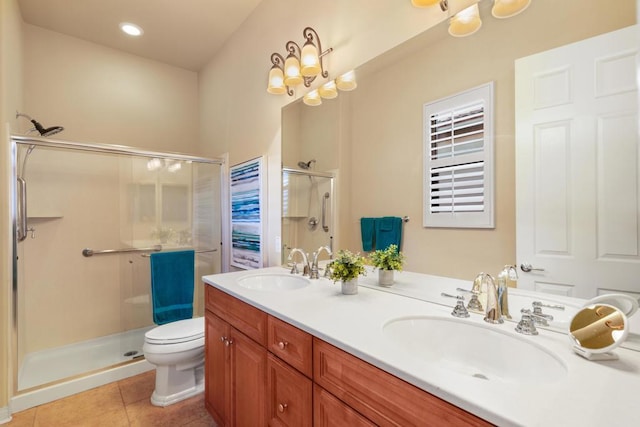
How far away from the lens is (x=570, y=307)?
0.94 m

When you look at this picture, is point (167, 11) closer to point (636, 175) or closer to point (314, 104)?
point (314, 104)

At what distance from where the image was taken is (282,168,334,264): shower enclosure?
5.88ft

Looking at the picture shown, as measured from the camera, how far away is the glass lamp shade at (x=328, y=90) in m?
1.74

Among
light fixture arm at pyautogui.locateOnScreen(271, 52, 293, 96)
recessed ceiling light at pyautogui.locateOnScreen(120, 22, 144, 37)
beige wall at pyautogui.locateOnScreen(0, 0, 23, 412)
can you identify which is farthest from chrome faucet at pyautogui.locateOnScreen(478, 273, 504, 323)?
recessed ceiling light at pyautogui.locateOnScreen(120, 22, 144, 37)

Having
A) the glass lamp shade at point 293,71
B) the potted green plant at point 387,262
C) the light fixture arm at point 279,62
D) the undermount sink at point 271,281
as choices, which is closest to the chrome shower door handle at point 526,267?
the potted green plant at point 387,262

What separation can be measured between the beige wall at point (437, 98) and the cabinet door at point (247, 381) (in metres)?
0.71

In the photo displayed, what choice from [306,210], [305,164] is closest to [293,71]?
[305,164]

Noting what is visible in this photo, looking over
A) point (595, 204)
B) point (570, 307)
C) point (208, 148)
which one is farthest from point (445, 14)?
point (208, 148)

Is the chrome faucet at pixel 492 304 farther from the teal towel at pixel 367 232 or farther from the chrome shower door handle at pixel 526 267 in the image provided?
the teal towel at pixel 367 232

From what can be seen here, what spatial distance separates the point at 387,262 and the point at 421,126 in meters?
0.63

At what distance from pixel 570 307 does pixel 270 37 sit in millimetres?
2369

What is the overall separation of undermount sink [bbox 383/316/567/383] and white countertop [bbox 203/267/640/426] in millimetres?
16

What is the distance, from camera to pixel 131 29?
257 cm

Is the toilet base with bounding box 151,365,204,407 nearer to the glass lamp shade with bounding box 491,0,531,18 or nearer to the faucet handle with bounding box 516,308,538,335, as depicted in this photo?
the faucet handle with bounding box 516,308,538,335
